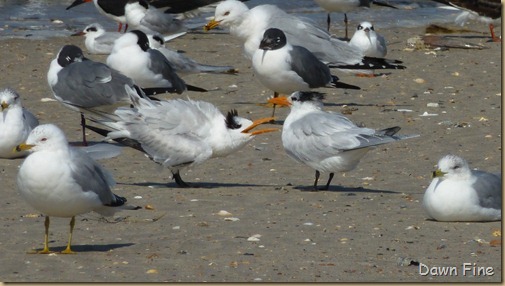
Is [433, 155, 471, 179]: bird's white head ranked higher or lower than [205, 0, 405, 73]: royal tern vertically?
higher

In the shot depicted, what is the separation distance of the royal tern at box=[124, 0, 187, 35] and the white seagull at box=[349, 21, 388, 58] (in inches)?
115

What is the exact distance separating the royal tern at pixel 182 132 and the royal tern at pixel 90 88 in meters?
1.11

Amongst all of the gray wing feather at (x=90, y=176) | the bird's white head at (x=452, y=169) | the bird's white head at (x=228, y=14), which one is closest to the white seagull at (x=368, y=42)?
the bird's white head at (x=228, y=14)

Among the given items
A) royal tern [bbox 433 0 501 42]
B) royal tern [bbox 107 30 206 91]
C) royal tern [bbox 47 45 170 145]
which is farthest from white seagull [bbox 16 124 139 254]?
royal tern [bbox 433 0 501 42]

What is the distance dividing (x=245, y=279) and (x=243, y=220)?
1409 mm

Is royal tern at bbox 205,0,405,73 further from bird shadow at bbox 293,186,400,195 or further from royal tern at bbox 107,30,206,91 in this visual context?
bird shadow at bbox 293,186,400,195

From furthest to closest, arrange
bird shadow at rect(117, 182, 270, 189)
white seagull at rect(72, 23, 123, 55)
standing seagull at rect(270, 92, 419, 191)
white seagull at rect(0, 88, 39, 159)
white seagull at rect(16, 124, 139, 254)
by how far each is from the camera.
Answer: white seagull at rect(72, 23, 123, 55) → white seagull at rect(0, 88, 39, 159) → bird shadow at rect(117, 182, 270, 189) → standing seagull at rect(270, 92, 419, 191) → white seagull at rect(16, 124, 139, 254)

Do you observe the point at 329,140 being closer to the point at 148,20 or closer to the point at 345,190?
the point at 345,190

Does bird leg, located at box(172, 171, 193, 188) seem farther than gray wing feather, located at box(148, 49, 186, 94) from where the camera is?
No

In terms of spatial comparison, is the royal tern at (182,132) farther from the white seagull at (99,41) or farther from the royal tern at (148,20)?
the royal tern at (148,20)

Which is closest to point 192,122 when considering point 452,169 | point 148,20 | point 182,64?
point 452,169

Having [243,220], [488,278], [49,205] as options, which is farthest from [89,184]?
[488,278]

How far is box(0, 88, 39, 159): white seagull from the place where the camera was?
29.9 feet

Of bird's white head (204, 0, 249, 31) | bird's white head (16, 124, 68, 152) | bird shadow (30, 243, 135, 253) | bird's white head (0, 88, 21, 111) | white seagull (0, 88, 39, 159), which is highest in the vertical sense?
bird's white head (16, 124, 68, 152)
